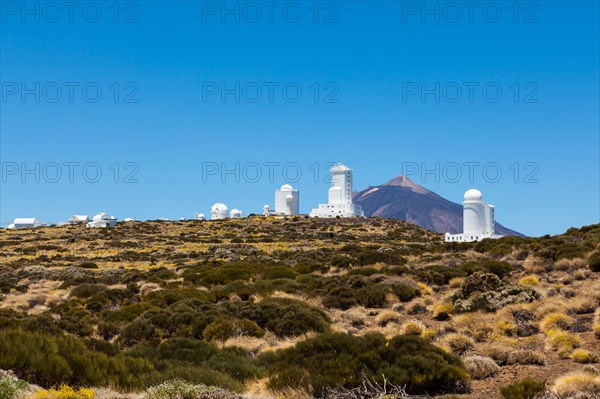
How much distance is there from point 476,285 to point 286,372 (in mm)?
9062

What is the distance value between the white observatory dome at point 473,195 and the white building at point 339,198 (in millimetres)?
24901

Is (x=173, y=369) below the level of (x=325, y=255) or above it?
below

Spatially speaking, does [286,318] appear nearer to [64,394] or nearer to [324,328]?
[324,328]

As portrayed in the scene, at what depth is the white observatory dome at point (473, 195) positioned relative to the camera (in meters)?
55.1

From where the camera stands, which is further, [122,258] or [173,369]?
[122,258]

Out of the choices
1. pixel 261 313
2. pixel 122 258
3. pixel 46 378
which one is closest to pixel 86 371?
pixel 46 378

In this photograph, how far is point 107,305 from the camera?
827 inches

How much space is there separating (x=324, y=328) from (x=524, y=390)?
6.40 m

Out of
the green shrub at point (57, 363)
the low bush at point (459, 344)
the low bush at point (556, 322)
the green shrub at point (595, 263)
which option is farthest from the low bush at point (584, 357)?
the green shrub at point (595, 263)

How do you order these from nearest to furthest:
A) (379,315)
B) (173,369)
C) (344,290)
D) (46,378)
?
(46,378)
(173,369)
(379,315)
(344,290)

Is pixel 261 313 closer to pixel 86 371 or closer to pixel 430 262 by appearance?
pixel 86 371

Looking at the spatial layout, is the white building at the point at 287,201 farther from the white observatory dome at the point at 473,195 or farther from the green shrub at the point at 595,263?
the green shrub at the point at 595,263

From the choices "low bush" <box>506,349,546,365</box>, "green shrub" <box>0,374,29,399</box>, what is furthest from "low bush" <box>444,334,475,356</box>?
"green shrub" <box>0,374,29,399</box>

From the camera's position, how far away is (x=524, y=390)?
Answer: 730 cm
